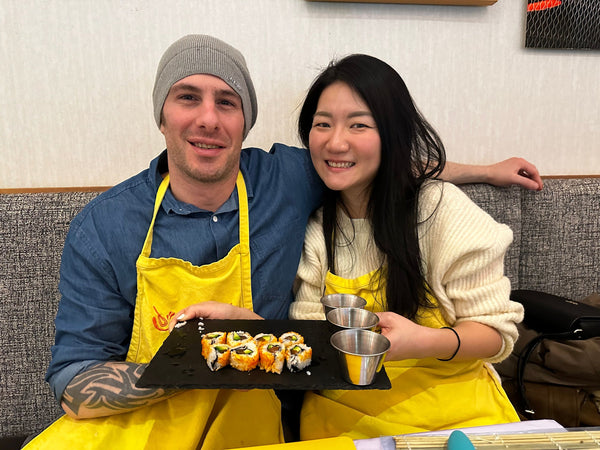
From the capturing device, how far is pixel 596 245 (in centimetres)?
192

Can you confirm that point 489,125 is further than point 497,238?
Yes

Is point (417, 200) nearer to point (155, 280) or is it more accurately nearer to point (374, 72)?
point (374, 72)

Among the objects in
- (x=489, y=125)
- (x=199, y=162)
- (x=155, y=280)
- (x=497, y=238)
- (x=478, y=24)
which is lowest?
(x=155, y=280)

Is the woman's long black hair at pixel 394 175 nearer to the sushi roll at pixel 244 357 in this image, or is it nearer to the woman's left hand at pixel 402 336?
the woman's left hand at pixel 402 336

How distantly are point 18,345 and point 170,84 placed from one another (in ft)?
3.70

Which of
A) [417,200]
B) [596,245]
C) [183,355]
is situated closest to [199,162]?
[183,355]

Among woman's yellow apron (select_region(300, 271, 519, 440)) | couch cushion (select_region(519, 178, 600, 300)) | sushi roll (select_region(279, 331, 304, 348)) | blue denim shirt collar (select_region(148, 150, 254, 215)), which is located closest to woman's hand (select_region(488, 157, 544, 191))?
couch cushion (select_region(519, 178, 600, 300))

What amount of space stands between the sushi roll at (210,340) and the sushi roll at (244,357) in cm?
5

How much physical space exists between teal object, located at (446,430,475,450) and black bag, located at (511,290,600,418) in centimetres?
97

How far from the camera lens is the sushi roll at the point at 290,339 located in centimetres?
108

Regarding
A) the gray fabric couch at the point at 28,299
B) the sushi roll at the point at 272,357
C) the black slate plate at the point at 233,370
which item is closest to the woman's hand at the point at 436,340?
the black slate plate at the point at 233,370

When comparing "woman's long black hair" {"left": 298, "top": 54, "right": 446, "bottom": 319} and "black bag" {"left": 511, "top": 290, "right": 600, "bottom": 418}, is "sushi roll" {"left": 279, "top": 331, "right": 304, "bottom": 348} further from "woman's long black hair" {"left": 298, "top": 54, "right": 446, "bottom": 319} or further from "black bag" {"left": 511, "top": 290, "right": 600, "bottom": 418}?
"black bag" {"left": 511, "top": 290, "right": 600, "bottom": 418}

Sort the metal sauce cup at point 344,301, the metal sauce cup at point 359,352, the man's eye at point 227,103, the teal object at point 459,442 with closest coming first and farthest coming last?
the teal object at point 459,442 → the metal sauce cup at point 359,352 → the metal sauce cup at point 344,301 → the man's eye at point 227,103

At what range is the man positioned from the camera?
114 cm
